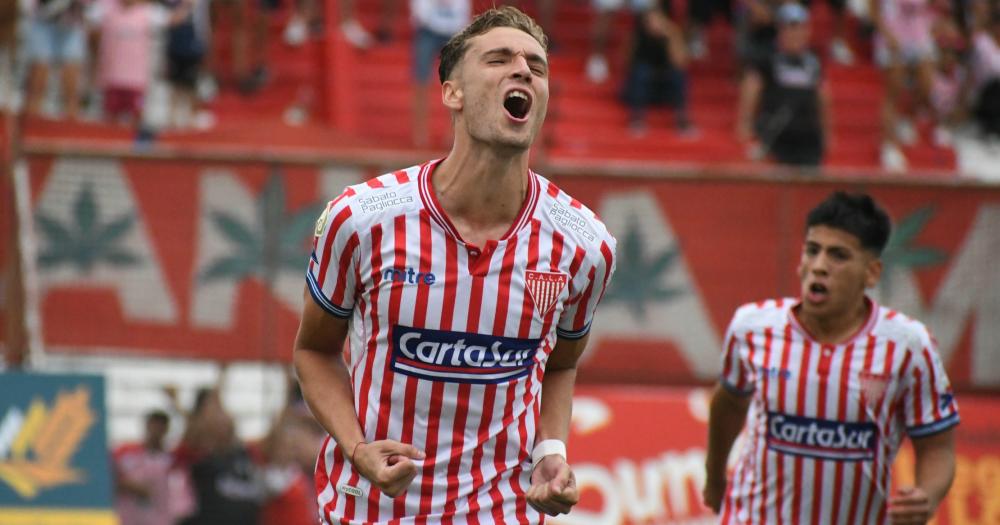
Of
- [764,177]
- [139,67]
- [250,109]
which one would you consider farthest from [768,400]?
[250,109]

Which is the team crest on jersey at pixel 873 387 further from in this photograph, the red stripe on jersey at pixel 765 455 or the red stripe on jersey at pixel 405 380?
the red stripe on jersey at pixel 405 380

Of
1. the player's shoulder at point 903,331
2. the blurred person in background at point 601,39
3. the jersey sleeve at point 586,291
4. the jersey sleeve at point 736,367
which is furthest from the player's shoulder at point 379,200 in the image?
the blurred person in background at point 601,39

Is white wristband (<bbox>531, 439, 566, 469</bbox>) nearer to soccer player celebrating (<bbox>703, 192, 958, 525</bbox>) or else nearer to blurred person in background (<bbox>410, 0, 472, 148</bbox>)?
soccer player celebrating (<bbox>703, 192, 958, 525</bbox>)

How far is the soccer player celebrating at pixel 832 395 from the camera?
6660 millimetres

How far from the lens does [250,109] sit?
58.3 feet

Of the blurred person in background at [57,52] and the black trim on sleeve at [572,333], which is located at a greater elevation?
the blurred person in background at [57,52]

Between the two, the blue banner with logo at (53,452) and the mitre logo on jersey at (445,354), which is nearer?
the mitre logo on jersey at (445,354)

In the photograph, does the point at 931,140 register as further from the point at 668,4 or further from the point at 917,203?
the point at 917,203

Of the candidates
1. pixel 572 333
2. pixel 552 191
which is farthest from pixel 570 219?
pixel 572 333

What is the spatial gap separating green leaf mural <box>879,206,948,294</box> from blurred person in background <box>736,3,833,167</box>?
11.1 feet

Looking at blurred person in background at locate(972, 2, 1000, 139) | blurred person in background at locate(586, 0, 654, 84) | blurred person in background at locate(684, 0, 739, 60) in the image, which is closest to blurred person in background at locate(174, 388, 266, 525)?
blurred person in background at locate(586, 0, 654, 84)

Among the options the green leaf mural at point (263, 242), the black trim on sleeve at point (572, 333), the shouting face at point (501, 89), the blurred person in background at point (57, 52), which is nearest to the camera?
the shouting face at point (501, 89)

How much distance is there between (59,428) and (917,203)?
22.0 feet

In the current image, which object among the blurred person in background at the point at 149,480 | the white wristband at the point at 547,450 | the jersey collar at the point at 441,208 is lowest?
the blurred person in background at the point at 149,480
